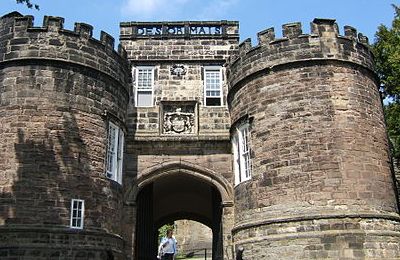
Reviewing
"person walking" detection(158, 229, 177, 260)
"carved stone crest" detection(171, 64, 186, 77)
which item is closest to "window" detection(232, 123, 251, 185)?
"person walking" detection(158, 229, 177, 260)

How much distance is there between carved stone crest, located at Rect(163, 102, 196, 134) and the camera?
16.5m

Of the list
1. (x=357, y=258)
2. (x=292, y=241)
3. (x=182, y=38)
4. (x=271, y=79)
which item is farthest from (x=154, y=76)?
(x=357, y=258)

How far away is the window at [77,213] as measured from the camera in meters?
12.9

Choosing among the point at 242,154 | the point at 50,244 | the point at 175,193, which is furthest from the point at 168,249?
the point at 175,193

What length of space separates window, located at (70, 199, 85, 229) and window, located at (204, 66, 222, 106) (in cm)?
600

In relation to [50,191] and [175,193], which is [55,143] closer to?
[50,191]

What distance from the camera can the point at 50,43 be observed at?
14.1m

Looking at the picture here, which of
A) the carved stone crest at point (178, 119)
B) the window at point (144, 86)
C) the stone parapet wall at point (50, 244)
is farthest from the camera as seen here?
the window at point (144, 86)

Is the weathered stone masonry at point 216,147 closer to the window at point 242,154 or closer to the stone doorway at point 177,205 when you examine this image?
the stone doorway at point 177,205

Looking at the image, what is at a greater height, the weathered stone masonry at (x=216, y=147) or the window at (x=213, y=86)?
the window at (x=213, y=86)

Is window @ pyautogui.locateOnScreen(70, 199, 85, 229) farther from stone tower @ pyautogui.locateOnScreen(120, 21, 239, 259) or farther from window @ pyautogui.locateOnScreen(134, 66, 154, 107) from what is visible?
window @ pyautogui.locateOnScreen(134, 66, 154, 107)

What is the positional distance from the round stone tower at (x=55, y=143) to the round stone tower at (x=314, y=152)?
4.17 meters

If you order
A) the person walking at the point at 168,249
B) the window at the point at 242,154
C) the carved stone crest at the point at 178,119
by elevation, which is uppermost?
the carved stone crest at the point at 178,119

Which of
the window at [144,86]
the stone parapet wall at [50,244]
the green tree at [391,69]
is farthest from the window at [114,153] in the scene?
the green tree at [391,69]
